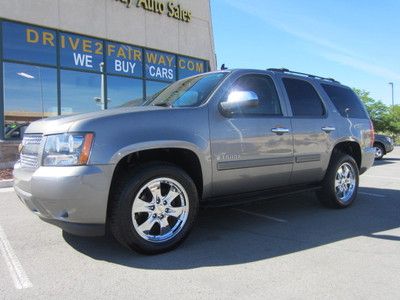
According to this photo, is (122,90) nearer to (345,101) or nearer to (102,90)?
(102,90)

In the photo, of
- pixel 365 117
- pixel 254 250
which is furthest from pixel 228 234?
pixel 365 117

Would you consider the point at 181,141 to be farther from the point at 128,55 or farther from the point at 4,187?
the point at 128,55

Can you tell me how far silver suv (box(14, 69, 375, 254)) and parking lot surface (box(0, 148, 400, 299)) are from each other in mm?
384

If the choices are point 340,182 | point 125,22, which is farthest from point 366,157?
point 125,22

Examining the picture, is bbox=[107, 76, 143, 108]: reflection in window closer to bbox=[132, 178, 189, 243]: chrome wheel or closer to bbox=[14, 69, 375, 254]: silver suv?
bbox=[14, 69, 375, 254]: silver suv

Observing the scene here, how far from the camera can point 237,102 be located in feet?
15.0

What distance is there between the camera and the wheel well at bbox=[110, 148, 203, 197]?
418cm

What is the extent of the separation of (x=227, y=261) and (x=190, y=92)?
1929 millimetres

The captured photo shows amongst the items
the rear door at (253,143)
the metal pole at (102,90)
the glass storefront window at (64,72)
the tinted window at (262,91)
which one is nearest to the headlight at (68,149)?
the rear door at (253,143)

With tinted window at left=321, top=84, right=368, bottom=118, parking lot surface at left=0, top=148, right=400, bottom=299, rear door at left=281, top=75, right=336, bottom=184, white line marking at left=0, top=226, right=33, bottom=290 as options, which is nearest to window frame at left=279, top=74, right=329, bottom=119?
rear door at left=281, top=75, right=336, bottom=184

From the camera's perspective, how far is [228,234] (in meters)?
4.99

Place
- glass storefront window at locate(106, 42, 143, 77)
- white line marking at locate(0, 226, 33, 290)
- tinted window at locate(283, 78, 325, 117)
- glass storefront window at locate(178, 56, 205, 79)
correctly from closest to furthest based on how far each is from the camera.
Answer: white line marking at locate(0, 226, 33, 290) < tinted window at locate(283, 78, 325, 117) < glass storefront window at locate(106, 42, 143, 77) < glass storefront window at locate(178, 56, 205, 79)

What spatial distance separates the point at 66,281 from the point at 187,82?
2793mm

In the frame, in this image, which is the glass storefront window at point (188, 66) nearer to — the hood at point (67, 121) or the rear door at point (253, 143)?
the rear door at point (253, 143)
